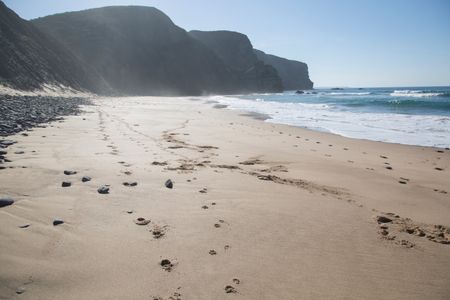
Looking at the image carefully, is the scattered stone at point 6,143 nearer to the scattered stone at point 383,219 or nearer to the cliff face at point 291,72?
the scattered stone at point 383,219

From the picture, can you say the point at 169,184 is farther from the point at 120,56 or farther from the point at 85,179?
the point at 120,56

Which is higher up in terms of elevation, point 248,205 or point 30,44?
point 30,44

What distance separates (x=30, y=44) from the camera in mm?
31359

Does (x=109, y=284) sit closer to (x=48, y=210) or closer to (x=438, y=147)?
(x=48, y=210)

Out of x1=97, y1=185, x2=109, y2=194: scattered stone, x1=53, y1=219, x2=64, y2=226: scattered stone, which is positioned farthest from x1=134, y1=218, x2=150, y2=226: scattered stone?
x1=97, y1=185, x2=109, y2=194: scattered stone

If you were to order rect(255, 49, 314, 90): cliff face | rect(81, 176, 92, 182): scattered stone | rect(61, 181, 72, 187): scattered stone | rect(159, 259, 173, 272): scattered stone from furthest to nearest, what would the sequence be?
rect(255, 49, 314, 90): cliff face → rect(81, 176, 92, 182): scattered stone → rect(61, 181, 72, 187): scattered stone → rect(159, 259, 173, 272): scattered stone

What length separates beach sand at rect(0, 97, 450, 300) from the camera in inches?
74.0

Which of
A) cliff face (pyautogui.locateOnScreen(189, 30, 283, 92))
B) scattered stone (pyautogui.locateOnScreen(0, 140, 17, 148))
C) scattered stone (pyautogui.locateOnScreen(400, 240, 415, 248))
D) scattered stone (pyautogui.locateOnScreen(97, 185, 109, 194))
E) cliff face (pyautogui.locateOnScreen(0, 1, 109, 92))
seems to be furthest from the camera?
cliff face (pyautogui.locateOnScreen(189, 30, 283, 92))

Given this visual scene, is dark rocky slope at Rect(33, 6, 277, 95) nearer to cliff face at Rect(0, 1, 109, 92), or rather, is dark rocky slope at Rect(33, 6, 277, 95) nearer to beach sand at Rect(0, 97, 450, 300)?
cliff face at Rect(0, 1, 109, 92)

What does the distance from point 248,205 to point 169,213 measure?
0.90 metres

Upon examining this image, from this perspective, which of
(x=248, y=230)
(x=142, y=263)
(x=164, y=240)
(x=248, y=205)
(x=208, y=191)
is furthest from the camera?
(x=208, y=191)

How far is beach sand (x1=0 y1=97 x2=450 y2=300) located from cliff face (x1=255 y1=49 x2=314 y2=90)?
16337 centimetres

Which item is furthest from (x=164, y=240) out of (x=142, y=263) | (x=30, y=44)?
(x=30, y=44)

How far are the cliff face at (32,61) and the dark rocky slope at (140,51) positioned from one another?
18.7 meters
